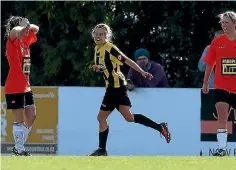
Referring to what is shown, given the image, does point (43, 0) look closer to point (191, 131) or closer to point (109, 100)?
point (191, 131)

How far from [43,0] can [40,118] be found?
16.3 feet

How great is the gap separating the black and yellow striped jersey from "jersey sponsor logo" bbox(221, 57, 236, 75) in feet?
4.62

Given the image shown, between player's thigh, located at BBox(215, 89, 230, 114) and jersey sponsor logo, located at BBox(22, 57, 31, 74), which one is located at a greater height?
jersey sponsor logo, located at BBox(22, 57, 31, 74)

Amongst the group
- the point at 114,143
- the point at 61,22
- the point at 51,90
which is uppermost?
the point at 61,22

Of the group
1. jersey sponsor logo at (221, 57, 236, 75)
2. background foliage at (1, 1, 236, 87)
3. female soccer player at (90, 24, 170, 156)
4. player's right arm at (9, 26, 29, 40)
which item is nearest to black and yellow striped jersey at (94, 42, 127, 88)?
female soccer player at (90, 24, 170, 156)

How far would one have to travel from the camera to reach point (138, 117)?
1202cm

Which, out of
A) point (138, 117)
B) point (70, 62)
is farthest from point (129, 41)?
point (138, 117)

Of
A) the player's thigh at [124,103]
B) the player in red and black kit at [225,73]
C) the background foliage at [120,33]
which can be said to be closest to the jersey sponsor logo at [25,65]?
the player's thigh at [124,103]

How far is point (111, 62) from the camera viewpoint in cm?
1156

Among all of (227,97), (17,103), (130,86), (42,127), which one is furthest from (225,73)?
(42,127)

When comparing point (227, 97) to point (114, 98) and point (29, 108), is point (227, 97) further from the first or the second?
point (29, 108)
